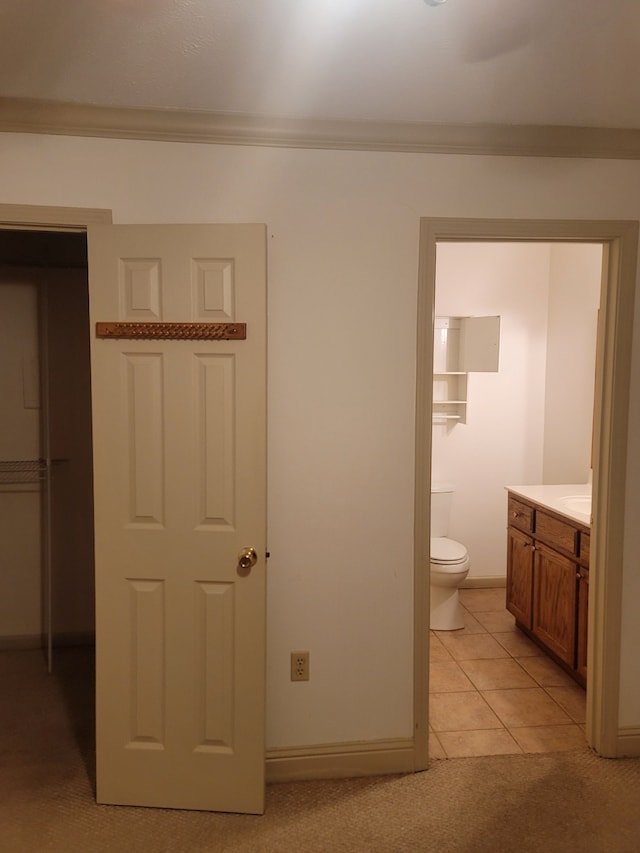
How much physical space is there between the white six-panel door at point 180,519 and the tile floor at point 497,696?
1.02 m

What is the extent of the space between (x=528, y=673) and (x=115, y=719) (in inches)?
85.5

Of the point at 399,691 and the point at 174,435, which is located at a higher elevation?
the point at 174,435

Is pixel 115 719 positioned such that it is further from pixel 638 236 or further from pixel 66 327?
pixel 638 236

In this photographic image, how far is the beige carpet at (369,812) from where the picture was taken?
7.12ft

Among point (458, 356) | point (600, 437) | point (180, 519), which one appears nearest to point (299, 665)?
point (180, 519)

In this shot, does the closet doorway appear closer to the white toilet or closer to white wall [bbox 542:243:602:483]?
the white toilet

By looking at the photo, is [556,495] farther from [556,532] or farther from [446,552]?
[446,552]

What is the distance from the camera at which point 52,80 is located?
6.88 feet

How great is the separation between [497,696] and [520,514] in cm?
106

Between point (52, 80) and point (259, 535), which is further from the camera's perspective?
Result: point (259, 535)

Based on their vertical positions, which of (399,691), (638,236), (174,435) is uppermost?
(638,236)

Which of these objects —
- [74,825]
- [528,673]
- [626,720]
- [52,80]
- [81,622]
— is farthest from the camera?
[81,622]

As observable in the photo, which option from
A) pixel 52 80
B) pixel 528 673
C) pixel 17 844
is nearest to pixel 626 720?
pixel 528 673

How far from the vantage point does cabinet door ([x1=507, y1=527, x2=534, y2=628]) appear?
373 centimetres
